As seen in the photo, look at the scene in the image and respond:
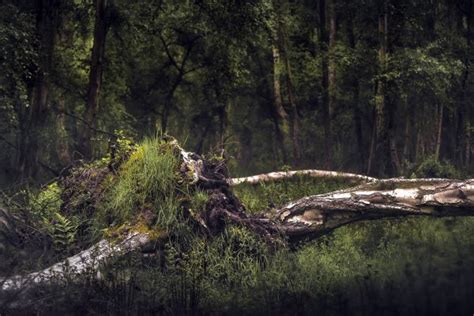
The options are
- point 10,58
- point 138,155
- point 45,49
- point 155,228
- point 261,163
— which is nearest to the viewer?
point 155,228

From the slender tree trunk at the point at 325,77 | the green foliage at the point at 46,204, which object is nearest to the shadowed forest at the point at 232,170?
the green foliage at the point at 46,204

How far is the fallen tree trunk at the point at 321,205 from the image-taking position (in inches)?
442

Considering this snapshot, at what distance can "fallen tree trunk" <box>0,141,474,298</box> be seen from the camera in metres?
11.2

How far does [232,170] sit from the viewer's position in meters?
21.3

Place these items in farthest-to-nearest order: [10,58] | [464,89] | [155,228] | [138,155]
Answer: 1. [464,89]
2. [10,58]
3. [138,155]
4. [155,228]

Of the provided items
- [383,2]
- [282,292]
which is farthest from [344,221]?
[383,2]

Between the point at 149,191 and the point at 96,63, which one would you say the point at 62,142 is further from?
the point at 149,191

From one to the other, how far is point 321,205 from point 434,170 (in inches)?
278

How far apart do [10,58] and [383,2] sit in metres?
10.1

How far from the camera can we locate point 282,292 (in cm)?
889

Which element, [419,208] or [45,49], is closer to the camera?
[419,208]

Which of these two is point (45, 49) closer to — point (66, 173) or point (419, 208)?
point (66, 173)

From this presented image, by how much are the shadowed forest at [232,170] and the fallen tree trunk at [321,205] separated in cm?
3

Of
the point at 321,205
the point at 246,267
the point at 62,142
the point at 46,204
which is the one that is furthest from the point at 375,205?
the point at 62,142
